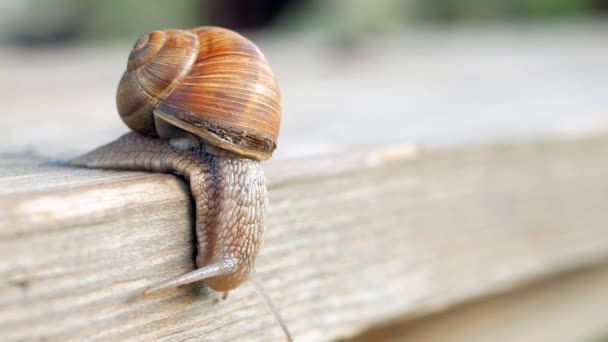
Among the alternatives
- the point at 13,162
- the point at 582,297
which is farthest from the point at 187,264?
the point at 582,297

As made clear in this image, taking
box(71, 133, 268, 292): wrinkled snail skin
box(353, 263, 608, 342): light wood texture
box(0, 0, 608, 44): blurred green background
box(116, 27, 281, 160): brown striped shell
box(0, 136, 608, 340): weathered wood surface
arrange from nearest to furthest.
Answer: box(0, 136, 608, 340): weathered wood surface < box(71, 133, 268, 292): wrinkled snail skin < box(116, 27, 281, 160): brown striped shell < box(353, 263, 608, 342): light wood texture < box(0, 0, 608, 44): blurred green background

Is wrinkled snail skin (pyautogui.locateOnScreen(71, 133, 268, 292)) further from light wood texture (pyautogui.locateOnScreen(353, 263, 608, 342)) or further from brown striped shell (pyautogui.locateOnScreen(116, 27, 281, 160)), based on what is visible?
light wood texture (pyautogui.locateOnScreen(353, 263, 608, 342))

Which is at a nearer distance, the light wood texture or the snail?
the snail

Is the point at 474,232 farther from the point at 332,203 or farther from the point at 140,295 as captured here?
the point at 140,295

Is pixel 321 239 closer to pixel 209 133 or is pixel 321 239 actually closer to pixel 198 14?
pixel 209 133

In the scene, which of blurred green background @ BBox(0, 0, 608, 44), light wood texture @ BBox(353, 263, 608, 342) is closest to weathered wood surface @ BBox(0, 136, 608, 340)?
light wood texture @ BBox(353, 263, 608, 342)

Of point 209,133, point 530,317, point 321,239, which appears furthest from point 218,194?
point 530,317
